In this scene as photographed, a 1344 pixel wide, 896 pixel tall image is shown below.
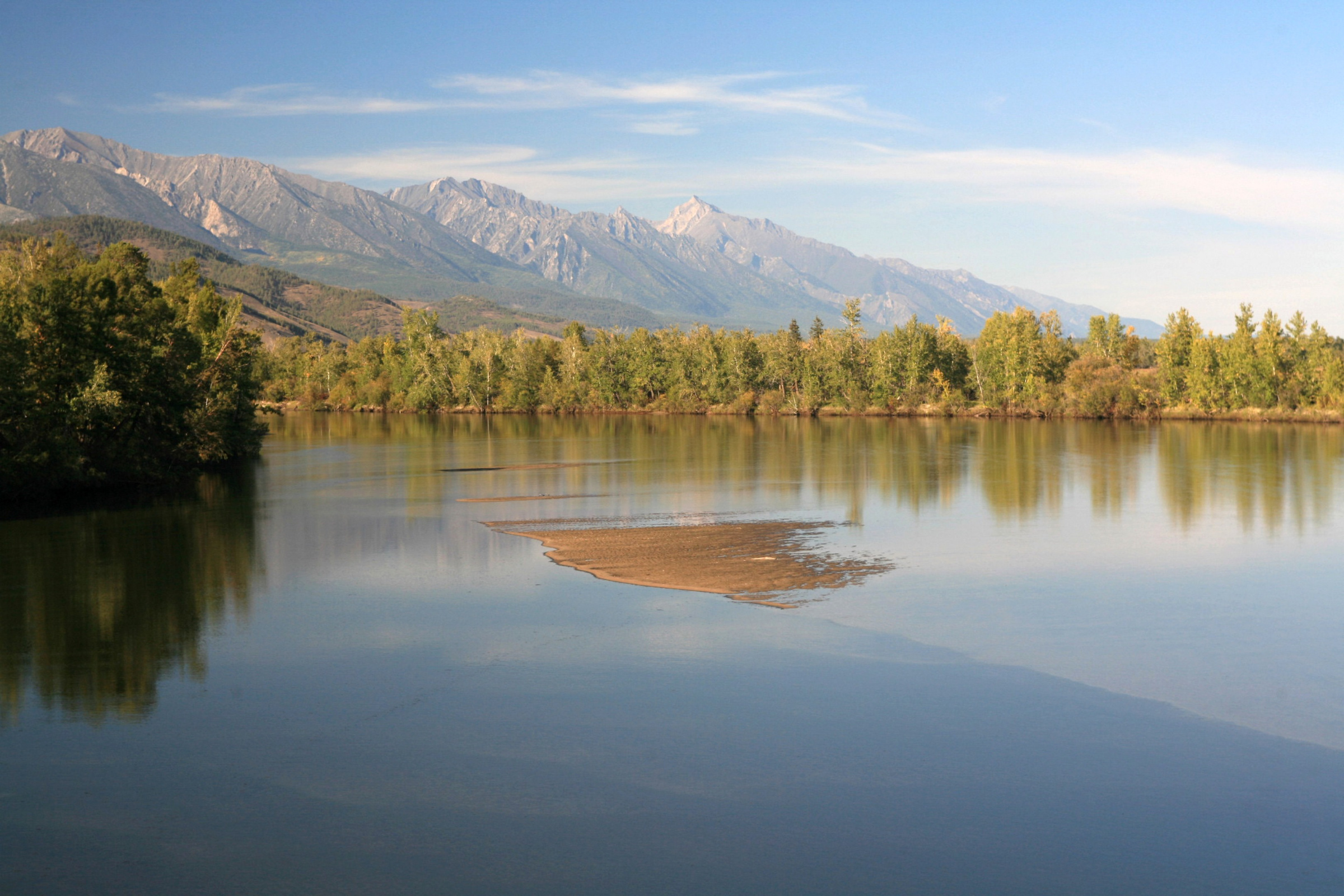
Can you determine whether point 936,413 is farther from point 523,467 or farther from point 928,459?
point 523,467

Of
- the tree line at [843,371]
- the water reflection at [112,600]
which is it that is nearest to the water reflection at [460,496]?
the water reflection at [112,600]

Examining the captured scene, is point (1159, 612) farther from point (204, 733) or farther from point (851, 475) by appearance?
point (851, 475)

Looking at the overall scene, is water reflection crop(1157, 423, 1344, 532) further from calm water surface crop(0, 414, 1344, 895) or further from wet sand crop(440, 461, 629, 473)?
wet sand crop(440, 461, 629, 473)

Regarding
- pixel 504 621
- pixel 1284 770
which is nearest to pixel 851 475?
pixel 504 621

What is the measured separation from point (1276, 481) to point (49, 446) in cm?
4483

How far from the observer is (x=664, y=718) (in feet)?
41.1

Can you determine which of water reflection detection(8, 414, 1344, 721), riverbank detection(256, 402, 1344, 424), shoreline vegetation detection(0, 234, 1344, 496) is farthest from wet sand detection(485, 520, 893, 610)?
riverbank detection(256, 402, 1344, 424)

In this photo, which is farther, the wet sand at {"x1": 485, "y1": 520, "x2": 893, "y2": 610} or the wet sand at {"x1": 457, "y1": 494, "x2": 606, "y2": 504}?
the wet sand at {"x1": 457, "y1": 494, "x2": 606, "y2": 504}

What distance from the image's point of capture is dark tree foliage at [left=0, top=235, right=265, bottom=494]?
3291cm

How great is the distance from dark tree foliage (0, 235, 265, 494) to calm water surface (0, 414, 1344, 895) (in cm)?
749

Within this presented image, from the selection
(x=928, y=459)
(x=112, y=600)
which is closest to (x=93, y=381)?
(x=112, y=600)

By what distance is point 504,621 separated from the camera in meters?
17.6

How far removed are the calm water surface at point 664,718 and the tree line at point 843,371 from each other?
73.2m

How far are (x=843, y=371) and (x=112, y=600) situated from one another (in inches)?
3804
